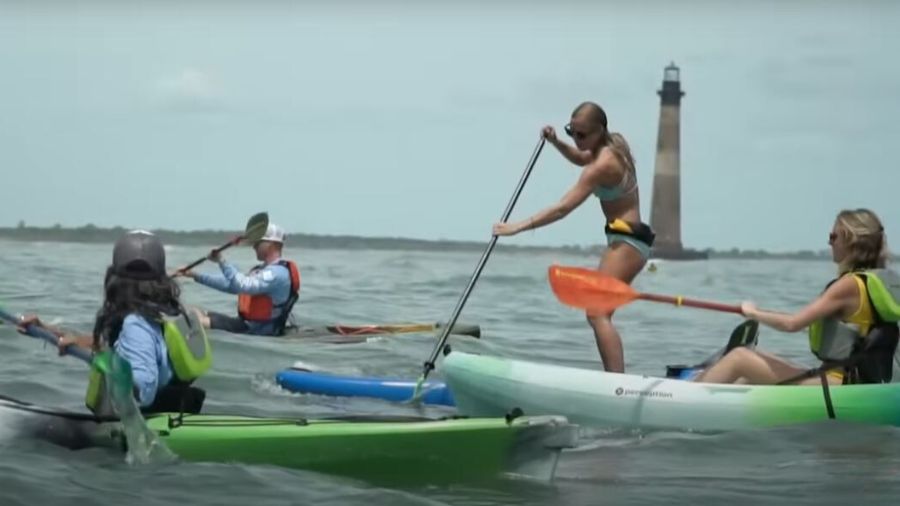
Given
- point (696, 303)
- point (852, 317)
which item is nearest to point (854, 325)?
point (852, 317)

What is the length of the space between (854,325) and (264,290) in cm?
513

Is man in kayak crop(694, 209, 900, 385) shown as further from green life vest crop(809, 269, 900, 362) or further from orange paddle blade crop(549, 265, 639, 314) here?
orange paddle blade crop(549, 265, 639, 314)

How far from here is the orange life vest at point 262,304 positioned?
11586mm

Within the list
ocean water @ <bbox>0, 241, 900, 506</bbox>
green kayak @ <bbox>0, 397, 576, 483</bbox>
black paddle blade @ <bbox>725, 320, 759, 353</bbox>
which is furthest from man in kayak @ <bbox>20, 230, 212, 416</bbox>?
black paddle blade @ <bbox>725, 320, 759, 353</bbox>

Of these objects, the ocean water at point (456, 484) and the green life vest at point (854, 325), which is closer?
the ocean water at point (456, 484)

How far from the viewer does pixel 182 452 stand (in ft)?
20.6

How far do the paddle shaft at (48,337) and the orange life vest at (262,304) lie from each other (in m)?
4.33

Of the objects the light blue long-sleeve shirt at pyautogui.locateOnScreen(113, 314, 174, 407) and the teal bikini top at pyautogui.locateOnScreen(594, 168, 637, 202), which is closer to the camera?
the light blue long-sleeve shirt at pyautogui.locateOnScreen(113, 314, 174, 407)

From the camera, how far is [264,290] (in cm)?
1152

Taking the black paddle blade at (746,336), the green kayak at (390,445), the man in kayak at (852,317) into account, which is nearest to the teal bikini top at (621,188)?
the black paddle blade at (746,336)

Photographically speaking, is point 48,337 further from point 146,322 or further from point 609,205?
point 609,205

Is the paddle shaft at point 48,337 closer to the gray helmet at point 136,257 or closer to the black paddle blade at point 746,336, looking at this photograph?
the gray helmet at point 136,257

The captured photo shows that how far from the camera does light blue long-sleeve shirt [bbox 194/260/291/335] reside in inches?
446

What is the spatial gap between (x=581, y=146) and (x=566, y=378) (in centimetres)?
134
